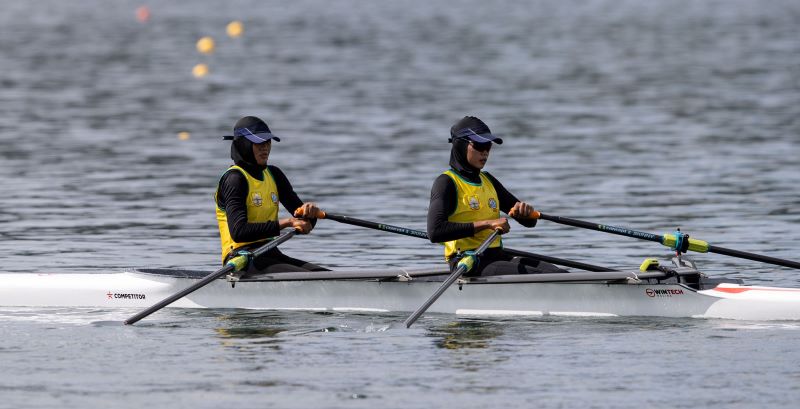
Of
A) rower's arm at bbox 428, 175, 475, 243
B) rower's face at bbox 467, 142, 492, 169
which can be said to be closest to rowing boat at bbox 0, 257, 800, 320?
rower's arm at bbox 428, 175, 475, 243

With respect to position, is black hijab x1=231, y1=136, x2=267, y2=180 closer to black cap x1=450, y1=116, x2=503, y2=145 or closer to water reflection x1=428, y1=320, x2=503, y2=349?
black cap x1=450, y1=116, x2=503, y2=145

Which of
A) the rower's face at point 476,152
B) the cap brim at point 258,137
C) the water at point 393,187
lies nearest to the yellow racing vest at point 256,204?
the cap brim at point 258,137

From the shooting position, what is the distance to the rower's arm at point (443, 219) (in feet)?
53.7

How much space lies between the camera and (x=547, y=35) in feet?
249

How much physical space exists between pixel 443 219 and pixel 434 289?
85 centimetres

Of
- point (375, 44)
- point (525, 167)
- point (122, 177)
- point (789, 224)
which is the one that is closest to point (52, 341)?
point (789, 224)

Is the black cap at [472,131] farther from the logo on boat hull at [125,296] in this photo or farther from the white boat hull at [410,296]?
the logo on boat hull at [125,296]

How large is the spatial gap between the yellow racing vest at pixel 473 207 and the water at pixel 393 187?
75cm

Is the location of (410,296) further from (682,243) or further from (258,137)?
(682,243)

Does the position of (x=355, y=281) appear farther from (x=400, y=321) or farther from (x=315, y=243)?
(x=315, y=243)

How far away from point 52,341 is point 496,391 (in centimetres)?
454

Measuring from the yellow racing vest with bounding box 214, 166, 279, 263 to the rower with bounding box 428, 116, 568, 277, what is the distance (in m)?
1.68

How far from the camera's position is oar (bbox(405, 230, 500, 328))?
1617 cm

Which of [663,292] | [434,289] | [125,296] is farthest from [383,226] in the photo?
[663,292]
